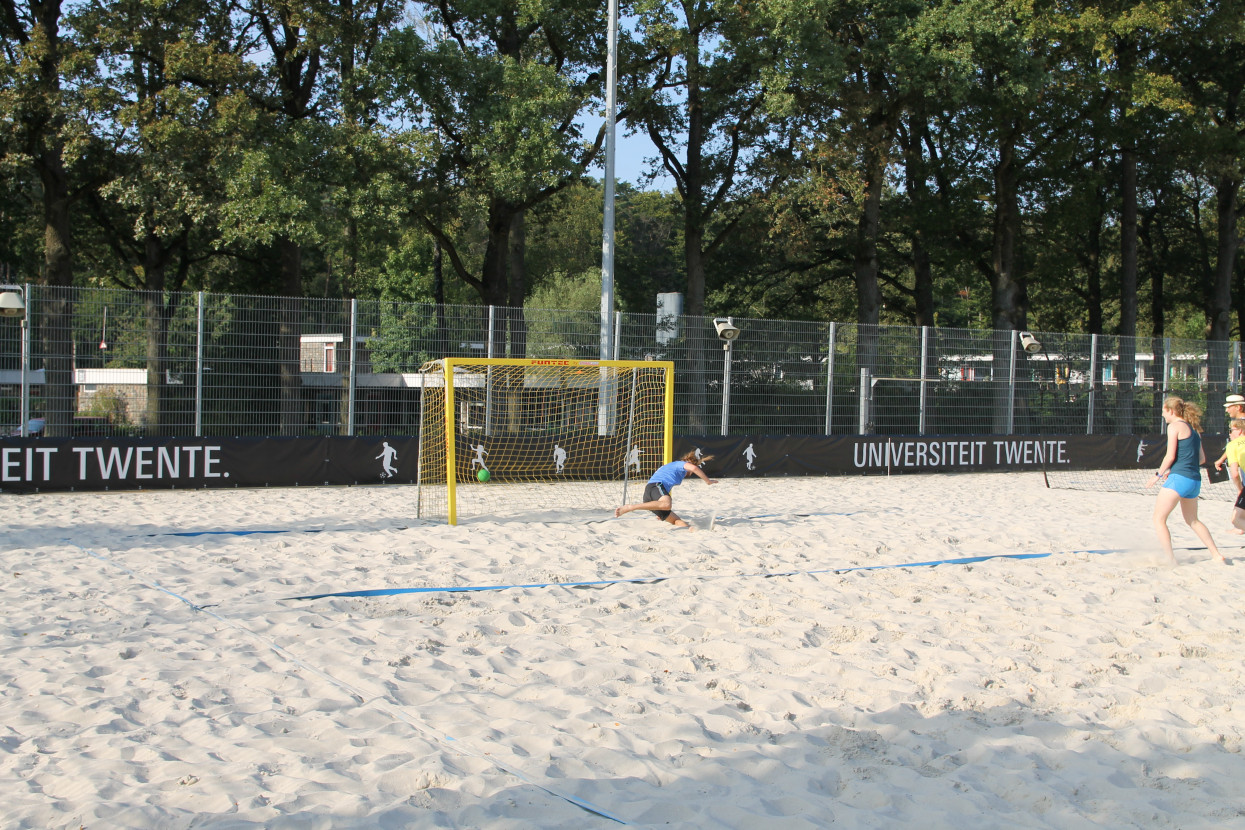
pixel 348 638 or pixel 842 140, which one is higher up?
pixel 842 140

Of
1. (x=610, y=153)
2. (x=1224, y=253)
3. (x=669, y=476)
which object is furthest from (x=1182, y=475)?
(x=1224, y=253)

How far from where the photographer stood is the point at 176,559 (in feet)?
27.4

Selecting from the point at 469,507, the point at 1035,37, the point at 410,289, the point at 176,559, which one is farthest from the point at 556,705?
the point at 410,289

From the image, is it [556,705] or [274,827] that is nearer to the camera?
[274,827]

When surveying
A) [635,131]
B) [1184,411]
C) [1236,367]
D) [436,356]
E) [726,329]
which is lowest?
[1184,411]

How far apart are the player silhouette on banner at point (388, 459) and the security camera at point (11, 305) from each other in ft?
16.7

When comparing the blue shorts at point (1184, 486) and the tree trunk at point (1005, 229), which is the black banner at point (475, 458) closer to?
the blue shorts at point (1184, 486)

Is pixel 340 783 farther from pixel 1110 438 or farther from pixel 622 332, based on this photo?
pixel 1110 438

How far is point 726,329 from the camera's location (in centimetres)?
1648

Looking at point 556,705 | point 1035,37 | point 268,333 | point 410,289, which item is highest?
point 1035,37

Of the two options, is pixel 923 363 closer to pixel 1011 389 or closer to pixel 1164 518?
pixel 1011 389

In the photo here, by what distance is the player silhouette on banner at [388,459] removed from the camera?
48.5 ft

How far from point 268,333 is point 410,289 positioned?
111 ft

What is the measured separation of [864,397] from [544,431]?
6.60m
